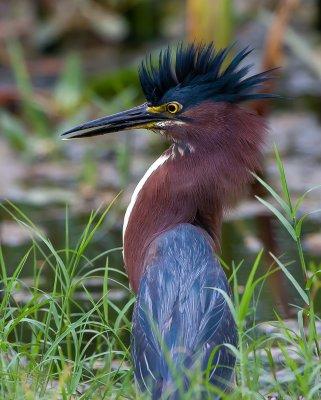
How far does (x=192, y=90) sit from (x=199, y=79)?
0.06 m

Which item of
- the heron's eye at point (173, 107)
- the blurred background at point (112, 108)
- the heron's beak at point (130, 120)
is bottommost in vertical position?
the blurred background at point (112, 108)

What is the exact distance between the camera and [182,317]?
4.39 meters

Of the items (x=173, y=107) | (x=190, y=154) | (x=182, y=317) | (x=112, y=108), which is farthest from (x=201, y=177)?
(x=112, y=108)

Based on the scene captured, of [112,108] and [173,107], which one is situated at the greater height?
[173,107]

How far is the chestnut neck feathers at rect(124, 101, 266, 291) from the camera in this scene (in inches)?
196

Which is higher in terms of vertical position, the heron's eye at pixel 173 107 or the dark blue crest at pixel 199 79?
the dark blue crest at pixel 199 79

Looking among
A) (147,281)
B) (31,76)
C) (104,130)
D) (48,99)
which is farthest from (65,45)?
(147,281)

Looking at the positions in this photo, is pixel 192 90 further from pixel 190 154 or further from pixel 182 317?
pixel 182 317

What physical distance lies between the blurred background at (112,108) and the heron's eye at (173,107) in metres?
1.47

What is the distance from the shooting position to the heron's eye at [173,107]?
Result: 199 inches

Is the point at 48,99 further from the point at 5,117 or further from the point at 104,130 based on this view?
the point at 104,130

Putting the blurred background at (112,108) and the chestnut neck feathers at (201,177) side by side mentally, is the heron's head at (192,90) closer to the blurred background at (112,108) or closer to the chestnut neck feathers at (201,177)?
the chestnut neck feathers at (201,177)

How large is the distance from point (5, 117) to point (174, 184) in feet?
14.1

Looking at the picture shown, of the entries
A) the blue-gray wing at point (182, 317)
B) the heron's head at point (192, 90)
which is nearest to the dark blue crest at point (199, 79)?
the heron's head at point (192, 90)
